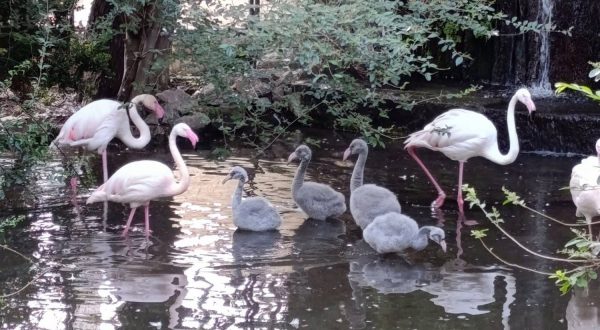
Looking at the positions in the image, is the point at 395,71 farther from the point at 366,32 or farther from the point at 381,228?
the point at 381,228

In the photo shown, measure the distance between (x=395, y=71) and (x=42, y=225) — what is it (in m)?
2.92

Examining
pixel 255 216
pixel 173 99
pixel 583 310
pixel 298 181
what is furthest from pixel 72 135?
pixel 583 310

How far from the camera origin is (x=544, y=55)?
12.6 meters

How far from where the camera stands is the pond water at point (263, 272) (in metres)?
4.64

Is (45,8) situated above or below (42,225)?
above

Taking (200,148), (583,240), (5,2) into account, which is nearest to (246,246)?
(5,2)

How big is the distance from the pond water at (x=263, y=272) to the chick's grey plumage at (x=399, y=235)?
0.10 m

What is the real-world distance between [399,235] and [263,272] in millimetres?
1023

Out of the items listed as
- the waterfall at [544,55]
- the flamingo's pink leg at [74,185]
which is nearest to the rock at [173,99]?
the flamingo's pink leg at [74,185]

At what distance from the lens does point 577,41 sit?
12406 mm

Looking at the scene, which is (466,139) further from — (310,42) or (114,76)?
(114,76)

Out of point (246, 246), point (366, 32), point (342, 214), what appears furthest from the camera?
point (342, 214)

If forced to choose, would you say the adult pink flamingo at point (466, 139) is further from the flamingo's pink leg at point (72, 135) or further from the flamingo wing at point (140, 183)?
the flamingo's pink leg at point (72, 135)

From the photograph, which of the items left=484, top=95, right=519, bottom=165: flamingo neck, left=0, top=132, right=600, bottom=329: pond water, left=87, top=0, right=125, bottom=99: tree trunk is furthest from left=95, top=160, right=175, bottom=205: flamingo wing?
left=87, top=0, right=125, bottom=99: tree trunk
